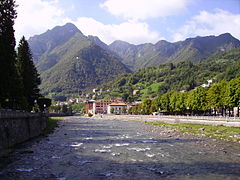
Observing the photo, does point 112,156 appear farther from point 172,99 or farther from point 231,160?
point 172,99

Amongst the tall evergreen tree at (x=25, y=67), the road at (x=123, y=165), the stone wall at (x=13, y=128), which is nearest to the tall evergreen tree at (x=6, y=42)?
the stone wall at (x=13, y=128)

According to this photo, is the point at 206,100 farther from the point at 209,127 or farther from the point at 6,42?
the point at 6,42

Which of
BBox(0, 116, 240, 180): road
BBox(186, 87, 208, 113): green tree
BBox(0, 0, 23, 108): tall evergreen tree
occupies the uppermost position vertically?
BBox(0, 0, 23, 108): tall evergreen tree

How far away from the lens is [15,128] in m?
38.0

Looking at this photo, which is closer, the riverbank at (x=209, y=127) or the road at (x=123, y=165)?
the road at (x=123, y=165)

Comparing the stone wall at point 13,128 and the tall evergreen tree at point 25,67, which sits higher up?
the tall evergreen tree at point 25,67

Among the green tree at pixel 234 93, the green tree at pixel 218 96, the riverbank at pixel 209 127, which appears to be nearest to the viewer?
the riverbank at pixel 209 127

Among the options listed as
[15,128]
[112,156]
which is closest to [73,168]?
[112,156]

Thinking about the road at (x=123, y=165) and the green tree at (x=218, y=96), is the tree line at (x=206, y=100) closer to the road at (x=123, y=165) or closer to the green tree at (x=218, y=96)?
the green tree at (x=218, y=96)

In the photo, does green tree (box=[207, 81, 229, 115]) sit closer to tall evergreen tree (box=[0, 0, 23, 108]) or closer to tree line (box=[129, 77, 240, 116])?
tree line (box=[129, 77, 240, 116])

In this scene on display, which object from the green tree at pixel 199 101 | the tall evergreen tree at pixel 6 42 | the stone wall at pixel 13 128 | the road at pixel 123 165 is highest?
the tall evergreen tree at pixel 6 42

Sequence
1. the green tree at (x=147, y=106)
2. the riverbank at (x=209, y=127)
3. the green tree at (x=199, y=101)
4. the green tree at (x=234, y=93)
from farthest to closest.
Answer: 1. the green tree at (x=147, y=106)
2. the green tree at (x=199, y=101)
3. the green tree at (x=234, y=93)
4. the riverbank at (x=209, y=127)

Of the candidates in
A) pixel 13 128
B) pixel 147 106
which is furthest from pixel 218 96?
pixel 13 128

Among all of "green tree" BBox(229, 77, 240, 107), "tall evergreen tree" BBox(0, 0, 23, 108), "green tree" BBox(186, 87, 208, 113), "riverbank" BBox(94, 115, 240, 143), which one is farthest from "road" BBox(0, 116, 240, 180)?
"green tree" BBox(186, 87, 208, 113)
